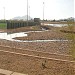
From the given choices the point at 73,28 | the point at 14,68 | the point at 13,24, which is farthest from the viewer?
the point at 13,24

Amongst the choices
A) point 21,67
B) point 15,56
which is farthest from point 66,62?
point 15,56

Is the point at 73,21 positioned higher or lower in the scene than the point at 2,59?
higher

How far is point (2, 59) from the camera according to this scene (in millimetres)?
9766

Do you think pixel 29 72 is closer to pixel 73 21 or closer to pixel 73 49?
pixel 73 49

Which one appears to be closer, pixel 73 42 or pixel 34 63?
pixel 73 42

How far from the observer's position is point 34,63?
8.84 meters

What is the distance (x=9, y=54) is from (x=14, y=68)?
10.4ft

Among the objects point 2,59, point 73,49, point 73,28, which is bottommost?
point 2,59

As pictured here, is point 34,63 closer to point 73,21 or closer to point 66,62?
point 66,62

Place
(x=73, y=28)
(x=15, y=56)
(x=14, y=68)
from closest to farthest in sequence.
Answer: (x=73, y=28) → (x=14, y=68) → (x=15, y=56)

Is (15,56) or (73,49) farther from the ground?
(73,49)

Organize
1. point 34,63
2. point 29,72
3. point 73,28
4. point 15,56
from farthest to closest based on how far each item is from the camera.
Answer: point 15,56, point 34,63, point 29,72, point 73,28

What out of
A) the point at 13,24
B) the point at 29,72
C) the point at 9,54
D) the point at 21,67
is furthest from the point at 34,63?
the point at 13,24

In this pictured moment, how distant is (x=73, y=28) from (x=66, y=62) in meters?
2.91
